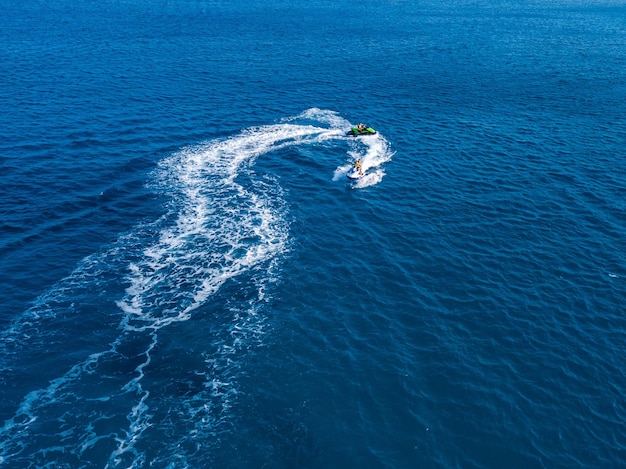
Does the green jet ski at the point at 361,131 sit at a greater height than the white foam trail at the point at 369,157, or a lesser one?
greater

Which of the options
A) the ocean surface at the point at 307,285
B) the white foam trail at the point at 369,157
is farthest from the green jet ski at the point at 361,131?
the ocean surface at the point at 307,285

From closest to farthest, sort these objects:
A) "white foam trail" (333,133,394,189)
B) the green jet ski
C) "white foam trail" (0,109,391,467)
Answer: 1. "white foam trail" (0,109,391,467)
2. "white foam trail" (333,133,394,189)
3. the green jet ski

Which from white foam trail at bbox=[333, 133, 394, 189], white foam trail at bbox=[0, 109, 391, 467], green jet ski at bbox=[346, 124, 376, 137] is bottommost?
white foam trail at bbox=[0, 109, 391, 467]

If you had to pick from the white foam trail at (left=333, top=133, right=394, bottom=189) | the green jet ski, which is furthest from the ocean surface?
the green jet ski

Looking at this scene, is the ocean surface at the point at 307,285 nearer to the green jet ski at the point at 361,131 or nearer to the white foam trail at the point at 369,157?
the white foam trail at the point at 369,157

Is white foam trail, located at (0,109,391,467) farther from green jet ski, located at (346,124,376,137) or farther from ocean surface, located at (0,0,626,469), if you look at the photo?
green jet ski, located at (346,124,376,137)

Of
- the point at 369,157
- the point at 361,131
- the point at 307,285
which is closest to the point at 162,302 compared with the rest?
the point at 307,285

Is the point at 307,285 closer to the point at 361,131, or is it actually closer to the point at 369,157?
the point at 369,157


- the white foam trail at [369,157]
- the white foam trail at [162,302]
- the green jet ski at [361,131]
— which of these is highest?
the green jet ski at [361,131]

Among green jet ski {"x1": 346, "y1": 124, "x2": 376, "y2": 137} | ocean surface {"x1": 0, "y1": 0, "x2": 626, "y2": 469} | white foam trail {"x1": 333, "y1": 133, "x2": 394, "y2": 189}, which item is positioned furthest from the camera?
green jet ski {"x1": 346, "y1": 124, "x2": 376, "y2": 137}
